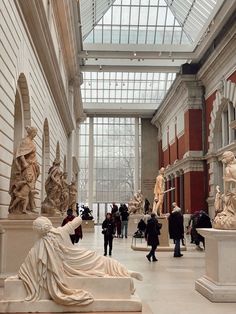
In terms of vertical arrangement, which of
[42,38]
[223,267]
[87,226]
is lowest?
[223,267]

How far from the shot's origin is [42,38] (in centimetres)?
1403

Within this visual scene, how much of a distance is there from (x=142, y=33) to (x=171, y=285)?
26.2 m

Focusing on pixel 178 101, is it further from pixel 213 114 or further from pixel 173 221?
pixel 173 221

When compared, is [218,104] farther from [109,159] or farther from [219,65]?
[109,159]

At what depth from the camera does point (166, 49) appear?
2617 centimetres

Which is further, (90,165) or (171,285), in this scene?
(90,165)

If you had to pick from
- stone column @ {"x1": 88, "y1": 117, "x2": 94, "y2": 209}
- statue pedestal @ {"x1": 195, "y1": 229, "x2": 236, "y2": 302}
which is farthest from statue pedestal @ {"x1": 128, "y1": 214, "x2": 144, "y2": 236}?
statue pedestal @ {"x1": 195, "y1": 229, "x2": 236, "y2": 302}

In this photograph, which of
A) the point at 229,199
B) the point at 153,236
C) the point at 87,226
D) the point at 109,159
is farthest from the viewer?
the point at 109,159

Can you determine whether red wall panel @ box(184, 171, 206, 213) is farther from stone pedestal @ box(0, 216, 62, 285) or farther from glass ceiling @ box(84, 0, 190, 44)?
stone pedestal @ box(0, 216, 62, 285)

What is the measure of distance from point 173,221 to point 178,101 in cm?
1910

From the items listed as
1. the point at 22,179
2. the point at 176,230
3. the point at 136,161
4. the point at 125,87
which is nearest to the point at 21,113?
the point at 22,179

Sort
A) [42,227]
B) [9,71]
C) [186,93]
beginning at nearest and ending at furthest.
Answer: [42,227]
[9,71]
[186,93]

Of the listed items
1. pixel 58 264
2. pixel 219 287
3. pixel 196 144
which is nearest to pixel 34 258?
pixel 58 264

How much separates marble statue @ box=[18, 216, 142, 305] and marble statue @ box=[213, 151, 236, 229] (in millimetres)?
2213
